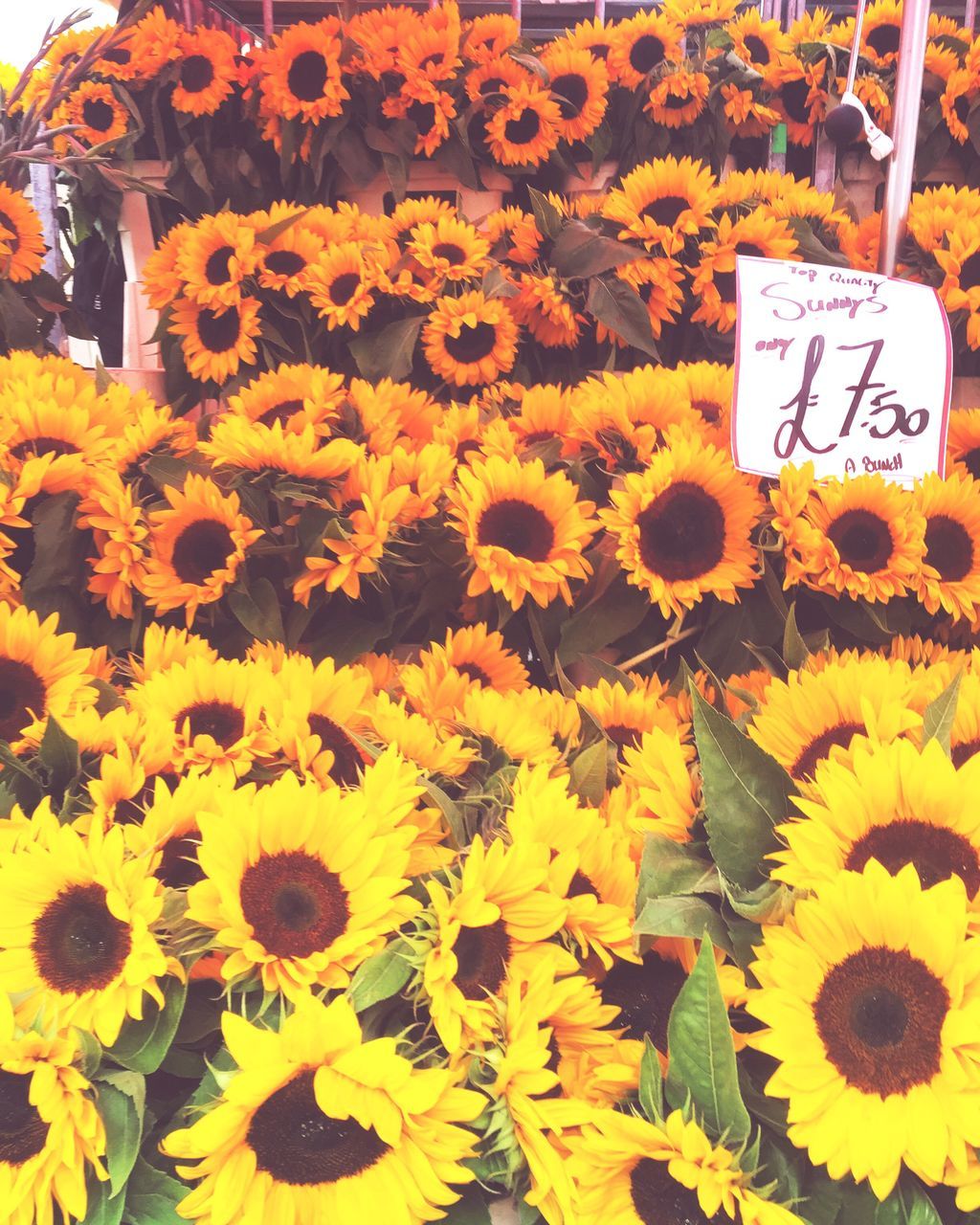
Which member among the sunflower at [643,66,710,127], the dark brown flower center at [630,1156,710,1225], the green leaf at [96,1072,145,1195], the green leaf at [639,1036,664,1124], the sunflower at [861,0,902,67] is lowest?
the dark brown flower center at [630,1156,710,1225]

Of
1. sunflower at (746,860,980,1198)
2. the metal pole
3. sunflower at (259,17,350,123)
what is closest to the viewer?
sunflower at (746,860,980,1198)

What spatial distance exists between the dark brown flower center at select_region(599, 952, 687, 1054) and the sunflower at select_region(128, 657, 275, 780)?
8.8 inches

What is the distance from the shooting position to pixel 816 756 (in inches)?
21.7

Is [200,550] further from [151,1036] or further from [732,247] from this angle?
[732,247]

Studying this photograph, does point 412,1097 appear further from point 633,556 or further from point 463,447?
point 463,447

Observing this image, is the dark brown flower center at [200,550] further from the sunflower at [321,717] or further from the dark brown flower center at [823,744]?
the dark brown flower center at [823,744]

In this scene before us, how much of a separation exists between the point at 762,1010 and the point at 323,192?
1.19 metres

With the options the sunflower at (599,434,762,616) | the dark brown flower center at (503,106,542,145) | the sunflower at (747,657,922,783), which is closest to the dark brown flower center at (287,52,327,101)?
the dark brown flower center at (503,106,542,145)

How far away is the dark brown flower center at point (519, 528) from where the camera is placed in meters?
0.72

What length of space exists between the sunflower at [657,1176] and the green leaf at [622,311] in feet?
2.68

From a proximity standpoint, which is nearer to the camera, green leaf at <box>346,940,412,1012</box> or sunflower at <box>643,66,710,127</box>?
green leaf at <box>346,940,412,1012</box>

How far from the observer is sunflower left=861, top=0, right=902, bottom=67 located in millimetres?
1352

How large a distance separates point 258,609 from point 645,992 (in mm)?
403

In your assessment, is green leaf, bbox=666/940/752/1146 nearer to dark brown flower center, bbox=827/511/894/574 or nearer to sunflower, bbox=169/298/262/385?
dark brown flower center, bbox=827/511/894/574
